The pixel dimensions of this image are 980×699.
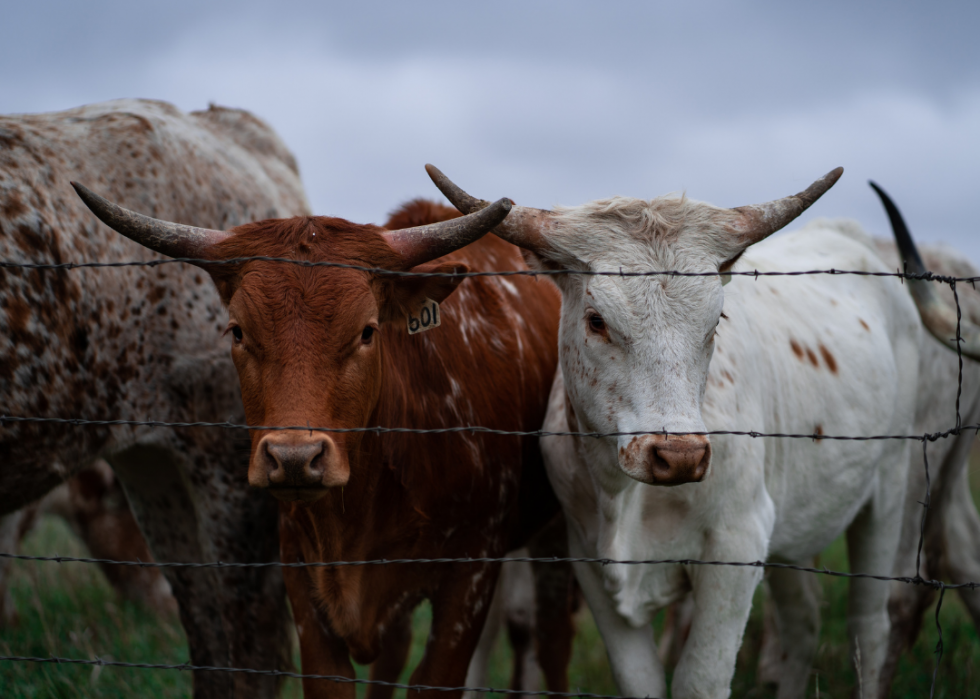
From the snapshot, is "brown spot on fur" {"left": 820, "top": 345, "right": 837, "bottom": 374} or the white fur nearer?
the white fur

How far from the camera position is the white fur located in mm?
2891

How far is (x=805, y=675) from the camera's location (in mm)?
4738

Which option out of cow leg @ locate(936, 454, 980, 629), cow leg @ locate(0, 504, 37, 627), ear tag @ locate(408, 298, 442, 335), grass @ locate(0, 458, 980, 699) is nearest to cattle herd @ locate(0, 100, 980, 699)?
ear tag @ locate(408, 298, 442, 335)

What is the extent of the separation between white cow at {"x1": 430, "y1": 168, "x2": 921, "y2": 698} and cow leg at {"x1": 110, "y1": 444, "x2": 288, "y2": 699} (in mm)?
1602

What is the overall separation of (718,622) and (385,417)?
139 cm

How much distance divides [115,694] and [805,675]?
3593 millimetres

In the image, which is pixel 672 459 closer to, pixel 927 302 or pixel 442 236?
pixel 442 236

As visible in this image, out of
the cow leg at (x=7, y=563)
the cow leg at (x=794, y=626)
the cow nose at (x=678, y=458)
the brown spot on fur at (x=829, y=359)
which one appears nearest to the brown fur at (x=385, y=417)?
the cow nose at (x=678, y=458)

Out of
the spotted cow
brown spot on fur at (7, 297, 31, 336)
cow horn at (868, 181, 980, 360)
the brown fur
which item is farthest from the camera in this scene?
cow horn at (868, 181, 980, 360)

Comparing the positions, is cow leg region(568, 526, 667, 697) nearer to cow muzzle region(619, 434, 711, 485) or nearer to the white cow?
the white cow

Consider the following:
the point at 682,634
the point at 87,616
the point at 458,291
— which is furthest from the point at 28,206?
the point at 682,634

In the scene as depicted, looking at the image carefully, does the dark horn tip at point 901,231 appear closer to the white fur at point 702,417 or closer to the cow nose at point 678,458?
the white fur at point 702,417

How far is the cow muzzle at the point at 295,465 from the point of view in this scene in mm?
2551

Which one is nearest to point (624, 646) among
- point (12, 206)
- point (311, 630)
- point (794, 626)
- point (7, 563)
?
point (311, 630)
